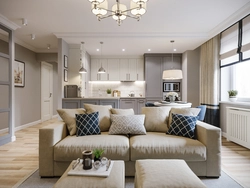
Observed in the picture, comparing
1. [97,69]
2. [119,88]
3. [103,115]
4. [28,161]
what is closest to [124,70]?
[119,88]

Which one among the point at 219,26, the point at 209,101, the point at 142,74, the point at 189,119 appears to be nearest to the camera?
the point at 189,119

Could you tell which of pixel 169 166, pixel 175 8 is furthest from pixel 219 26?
pixel 169 166

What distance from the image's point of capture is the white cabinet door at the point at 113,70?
7.17 m

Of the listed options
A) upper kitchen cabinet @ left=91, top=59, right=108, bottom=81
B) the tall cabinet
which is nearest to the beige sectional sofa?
the tall cabinet

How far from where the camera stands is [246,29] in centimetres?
364

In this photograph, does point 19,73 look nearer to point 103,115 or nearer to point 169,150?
point 103,115

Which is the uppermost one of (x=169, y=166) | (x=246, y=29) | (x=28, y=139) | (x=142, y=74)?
(x=246, y=29)

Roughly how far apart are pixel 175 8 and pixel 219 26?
1534mm

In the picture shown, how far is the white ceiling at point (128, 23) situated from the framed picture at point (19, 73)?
26.6 inches

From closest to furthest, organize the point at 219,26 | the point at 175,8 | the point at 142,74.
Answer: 1. the point at 175,8
2. the point at 219,26
3. the point at 142,74

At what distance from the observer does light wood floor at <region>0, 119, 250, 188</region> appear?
2.37 m

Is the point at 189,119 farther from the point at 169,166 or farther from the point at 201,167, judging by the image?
the point at 169,166

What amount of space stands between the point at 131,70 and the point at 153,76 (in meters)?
0.95

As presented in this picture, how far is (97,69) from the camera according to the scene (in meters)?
7.19
